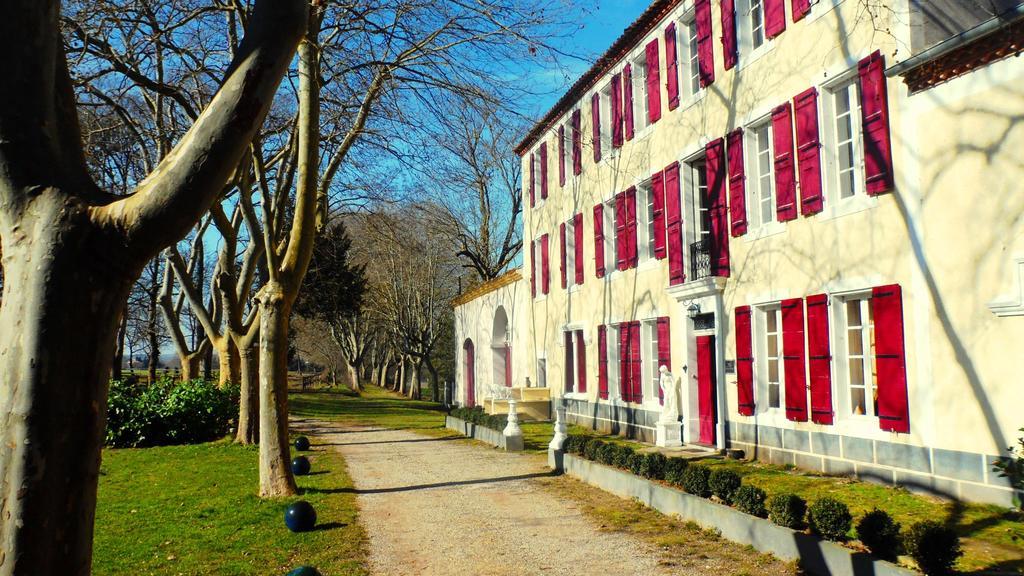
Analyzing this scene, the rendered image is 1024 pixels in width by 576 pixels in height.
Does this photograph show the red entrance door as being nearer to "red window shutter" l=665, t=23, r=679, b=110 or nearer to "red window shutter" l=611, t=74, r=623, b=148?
"red window shutter" l=665, t=23, r=679, b=110

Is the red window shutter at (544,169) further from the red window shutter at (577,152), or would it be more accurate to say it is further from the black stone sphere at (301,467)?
the black stone sphere at (301,467)

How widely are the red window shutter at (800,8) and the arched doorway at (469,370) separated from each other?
2365 cm

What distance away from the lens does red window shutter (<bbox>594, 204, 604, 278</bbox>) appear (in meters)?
19.9

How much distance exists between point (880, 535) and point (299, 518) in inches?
233

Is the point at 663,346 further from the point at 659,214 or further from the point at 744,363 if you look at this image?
the point at 744,363

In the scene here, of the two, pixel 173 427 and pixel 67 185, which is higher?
pixel 67 185

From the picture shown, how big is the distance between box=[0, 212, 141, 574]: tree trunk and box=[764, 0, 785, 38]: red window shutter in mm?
11408

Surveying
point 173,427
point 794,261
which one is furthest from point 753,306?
point 173,427

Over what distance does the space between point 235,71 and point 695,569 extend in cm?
555

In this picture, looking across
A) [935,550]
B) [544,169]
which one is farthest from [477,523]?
[544,169]

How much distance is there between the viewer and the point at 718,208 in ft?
47.4

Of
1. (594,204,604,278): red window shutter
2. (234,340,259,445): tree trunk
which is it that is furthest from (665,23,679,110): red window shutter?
(234,340,259,445): tree trunk

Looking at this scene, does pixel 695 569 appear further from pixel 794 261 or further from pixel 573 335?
pixel 573 335

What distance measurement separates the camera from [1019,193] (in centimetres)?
855
